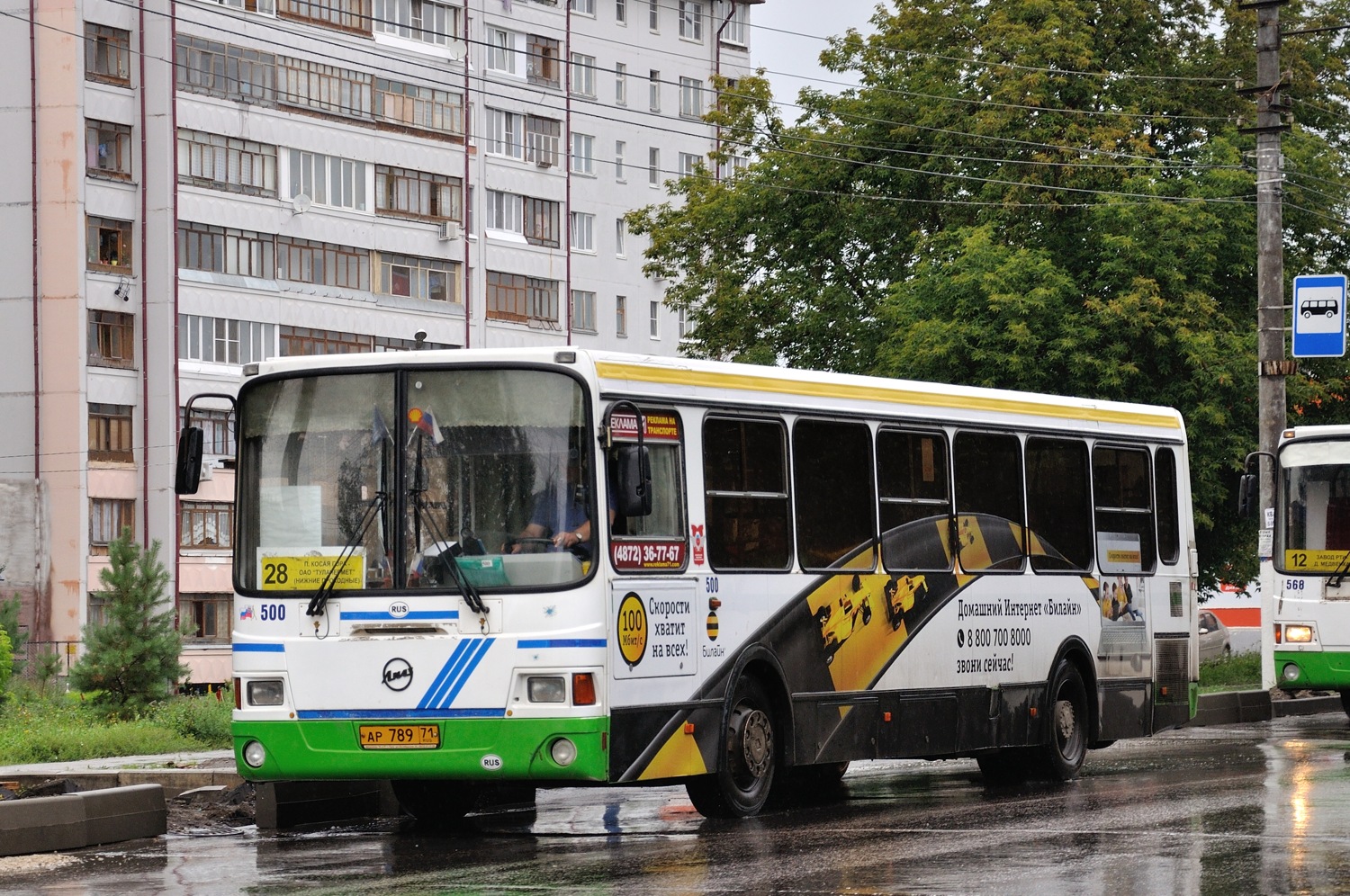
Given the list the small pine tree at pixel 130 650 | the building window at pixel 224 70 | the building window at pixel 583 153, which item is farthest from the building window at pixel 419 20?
the small pine tree at pixel 130 650

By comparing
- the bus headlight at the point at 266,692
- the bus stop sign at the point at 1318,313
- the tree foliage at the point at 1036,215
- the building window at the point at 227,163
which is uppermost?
the building window at the point at 227,163

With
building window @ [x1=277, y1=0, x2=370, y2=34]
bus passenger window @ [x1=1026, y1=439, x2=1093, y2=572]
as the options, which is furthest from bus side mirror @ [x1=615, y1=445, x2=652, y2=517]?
building window @ [x1=277, y1=0, x2=370, y2=34]

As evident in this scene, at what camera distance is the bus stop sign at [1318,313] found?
2792 cm

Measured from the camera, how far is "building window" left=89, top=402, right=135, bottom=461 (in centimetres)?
6131

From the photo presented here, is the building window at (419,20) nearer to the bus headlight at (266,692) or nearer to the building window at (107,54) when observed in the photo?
the building window at (107,54)

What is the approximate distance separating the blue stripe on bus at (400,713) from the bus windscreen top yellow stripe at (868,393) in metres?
2.02

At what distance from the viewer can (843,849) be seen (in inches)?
485

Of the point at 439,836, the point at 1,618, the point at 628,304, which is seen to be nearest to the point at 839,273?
the point at 1,618

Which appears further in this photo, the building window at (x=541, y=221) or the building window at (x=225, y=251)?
the building window at (x=541, y=221)

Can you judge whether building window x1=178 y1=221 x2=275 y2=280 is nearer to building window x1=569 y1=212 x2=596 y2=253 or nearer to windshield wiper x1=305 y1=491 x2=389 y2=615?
building window x1=569 y1=212 x2=596 y2=253

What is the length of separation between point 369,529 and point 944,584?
489 centimetres

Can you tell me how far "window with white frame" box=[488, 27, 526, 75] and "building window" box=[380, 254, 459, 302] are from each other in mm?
7646

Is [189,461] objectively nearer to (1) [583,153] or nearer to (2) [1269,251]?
(2) [1269,251]

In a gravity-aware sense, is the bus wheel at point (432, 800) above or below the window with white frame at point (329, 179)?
below
